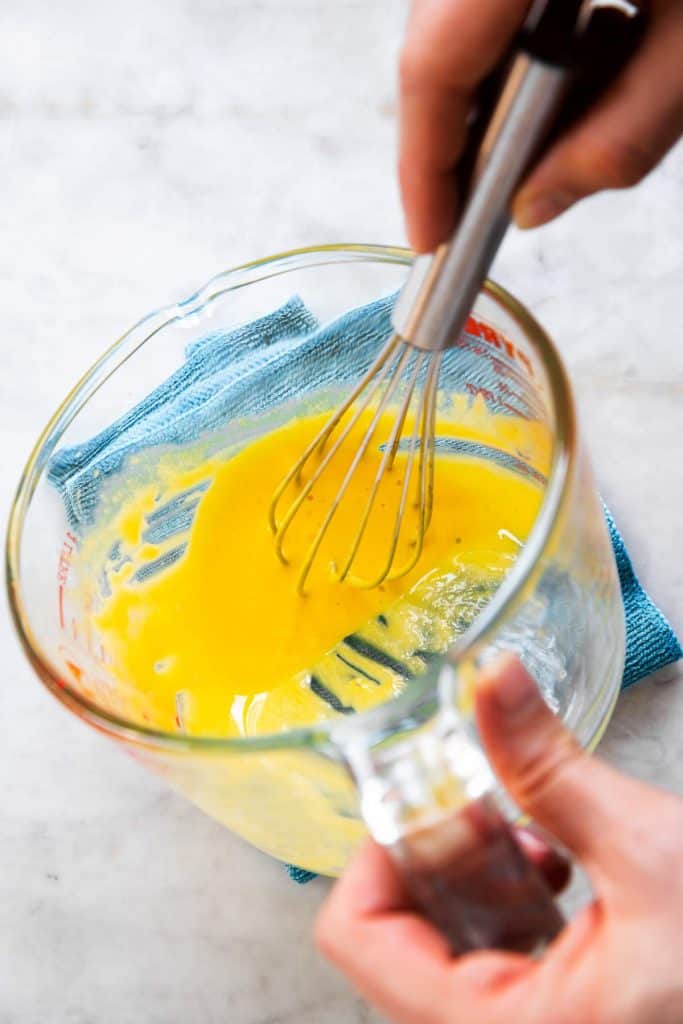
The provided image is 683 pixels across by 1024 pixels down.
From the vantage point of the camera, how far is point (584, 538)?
23.6 inches

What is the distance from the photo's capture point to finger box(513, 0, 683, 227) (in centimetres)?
52

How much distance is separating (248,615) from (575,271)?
14.7 inches

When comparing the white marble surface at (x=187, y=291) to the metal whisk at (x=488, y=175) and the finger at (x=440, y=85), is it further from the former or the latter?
the finger at (x=440, y=85)

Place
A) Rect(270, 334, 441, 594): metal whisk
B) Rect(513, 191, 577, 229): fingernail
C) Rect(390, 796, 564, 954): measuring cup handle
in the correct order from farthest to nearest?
Rect(270, 334, 441, 594): metal whisk < Rect(513, 191, 577, 229): fingernail < Rect(390, 796, 564, 954): measuring cup handle

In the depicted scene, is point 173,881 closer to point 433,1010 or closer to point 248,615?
point 248,615

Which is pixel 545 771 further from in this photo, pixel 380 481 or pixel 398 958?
pixel 380 481

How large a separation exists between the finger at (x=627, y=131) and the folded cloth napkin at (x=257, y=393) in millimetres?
217

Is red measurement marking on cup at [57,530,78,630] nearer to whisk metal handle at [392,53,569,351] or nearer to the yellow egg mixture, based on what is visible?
the yellow egg mixture

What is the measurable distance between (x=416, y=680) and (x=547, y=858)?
197 mm

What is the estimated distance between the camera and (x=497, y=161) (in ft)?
1.72

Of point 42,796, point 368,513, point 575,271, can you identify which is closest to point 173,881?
point 42,796

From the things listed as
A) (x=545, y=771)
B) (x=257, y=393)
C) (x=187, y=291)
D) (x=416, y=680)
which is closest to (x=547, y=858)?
(x=545, y=771)

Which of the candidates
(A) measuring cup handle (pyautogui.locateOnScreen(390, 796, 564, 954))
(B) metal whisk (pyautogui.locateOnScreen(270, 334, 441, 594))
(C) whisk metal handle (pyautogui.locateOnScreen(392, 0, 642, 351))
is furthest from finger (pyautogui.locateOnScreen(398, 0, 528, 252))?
(A) measuring cup handle (pyautogui.locateOnScreen(390, 796, 564, 954))

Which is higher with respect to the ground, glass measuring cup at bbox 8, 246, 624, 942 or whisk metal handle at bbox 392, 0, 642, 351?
whisk metal handle at bbox 392, 0, 642, 351
